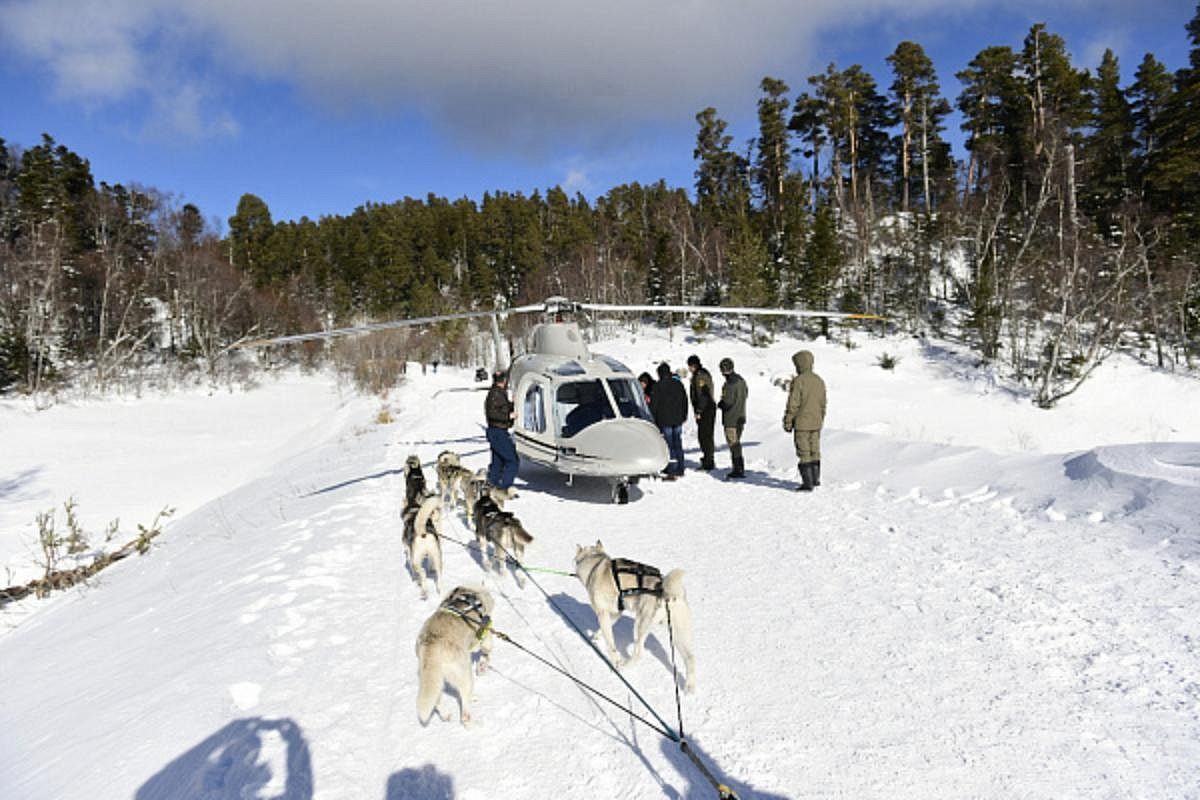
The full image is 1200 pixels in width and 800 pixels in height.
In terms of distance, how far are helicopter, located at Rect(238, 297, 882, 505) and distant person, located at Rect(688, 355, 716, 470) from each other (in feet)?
4.95

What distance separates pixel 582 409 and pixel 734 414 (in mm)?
2724

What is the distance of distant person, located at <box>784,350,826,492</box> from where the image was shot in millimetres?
8656

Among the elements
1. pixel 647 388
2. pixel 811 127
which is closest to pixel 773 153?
pixel 811 127

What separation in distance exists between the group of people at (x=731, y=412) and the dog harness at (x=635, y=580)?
5.12 m

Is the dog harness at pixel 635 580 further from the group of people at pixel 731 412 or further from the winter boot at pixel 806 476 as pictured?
the winter boot at pixel 806 476

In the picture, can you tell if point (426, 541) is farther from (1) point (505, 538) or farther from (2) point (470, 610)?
(2) point (470, 610)

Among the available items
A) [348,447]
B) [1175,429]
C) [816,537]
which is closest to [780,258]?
[1175,429]

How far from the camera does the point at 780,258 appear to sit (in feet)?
153

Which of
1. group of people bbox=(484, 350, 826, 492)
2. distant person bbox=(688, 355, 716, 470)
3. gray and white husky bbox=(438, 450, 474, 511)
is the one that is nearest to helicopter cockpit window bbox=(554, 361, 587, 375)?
group of people bbox=(484, 350, 826, 492)

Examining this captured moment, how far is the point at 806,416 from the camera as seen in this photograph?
867 centimetres

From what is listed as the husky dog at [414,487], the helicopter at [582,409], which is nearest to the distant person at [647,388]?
the helicopter at [582,409]

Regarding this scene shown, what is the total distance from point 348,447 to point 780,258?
38101 mm

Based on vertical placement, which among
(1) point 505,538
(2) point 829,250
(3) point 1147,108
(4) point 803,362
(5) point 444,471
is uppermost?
(3) point 1147,108

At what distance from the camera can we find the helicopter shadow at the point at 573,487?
9227 millimetres
